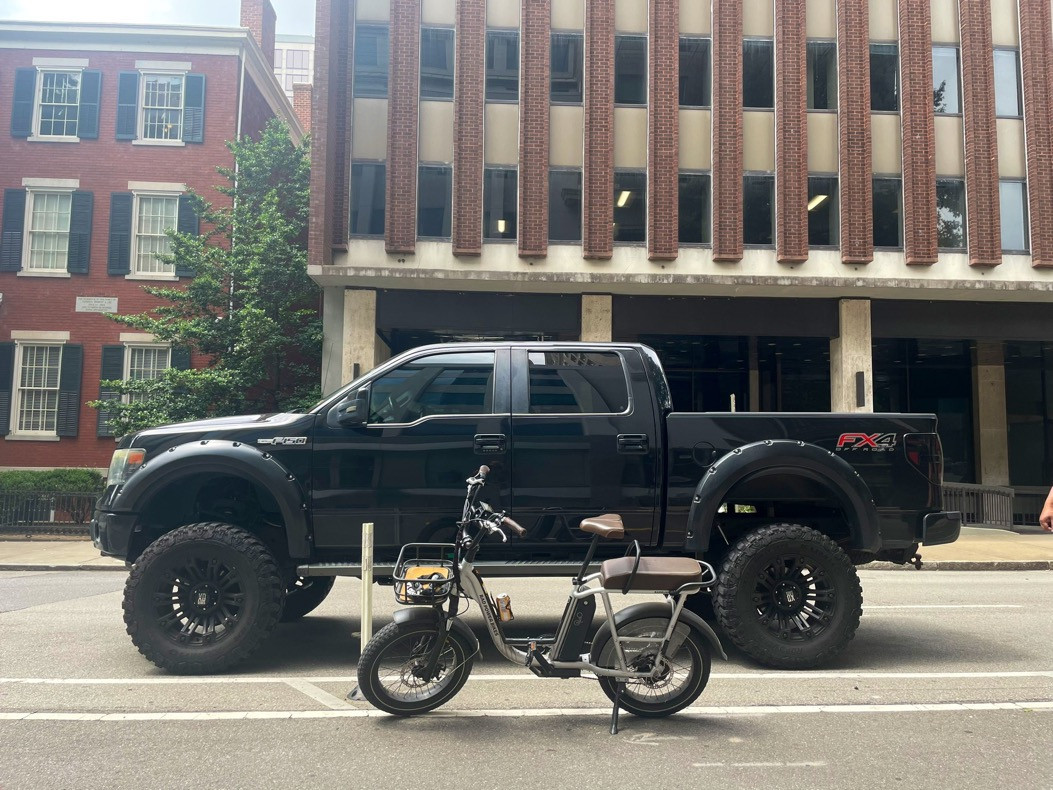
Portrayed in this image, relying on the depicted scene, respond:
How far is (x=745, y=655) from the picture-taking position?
20.5 ft

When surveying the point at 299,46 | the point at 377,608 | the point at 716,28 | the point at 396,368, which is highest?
the point at 299,46

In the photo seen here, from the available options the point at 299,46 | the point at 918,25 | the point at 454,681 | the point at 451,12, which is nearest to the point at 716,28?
the point at 918,25

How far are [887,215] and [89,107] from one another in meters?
21.4

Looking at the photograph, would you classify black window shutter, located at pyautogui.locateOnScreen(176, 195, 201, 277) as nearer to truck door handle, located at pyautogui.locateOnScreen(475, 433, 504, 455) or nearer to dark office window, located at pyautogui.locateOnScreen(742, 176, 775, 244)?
dark office window, located at pyautogui.locateOnScreen(742, 176, 775, 244)

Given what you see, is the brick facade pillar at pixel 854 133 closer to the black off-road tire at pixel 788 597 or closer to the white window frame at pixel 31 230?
the black off-road tire at pixel 788 597

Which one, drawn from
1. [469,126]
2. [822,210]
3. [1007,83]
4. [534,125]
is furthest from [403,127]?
[1007,83]

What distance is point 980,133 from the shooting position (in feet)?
65.1

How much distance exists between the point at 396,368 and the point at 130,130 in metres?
20.3

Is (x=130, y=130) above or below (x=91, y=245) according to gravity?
above

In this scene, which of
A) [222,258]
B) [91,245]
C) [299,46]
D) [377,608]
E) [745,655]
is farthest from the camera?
[299,46]

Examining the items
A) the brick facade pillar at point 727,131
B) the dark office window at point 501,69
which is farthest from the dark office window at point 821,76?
the dark office window at point 501,69

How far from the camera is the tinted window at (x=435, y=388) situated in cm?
607

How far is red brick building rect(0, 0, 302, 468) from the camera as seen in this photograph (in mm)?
21766

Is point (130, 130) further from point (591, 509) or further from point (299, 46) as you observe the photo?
point (299, 46)
